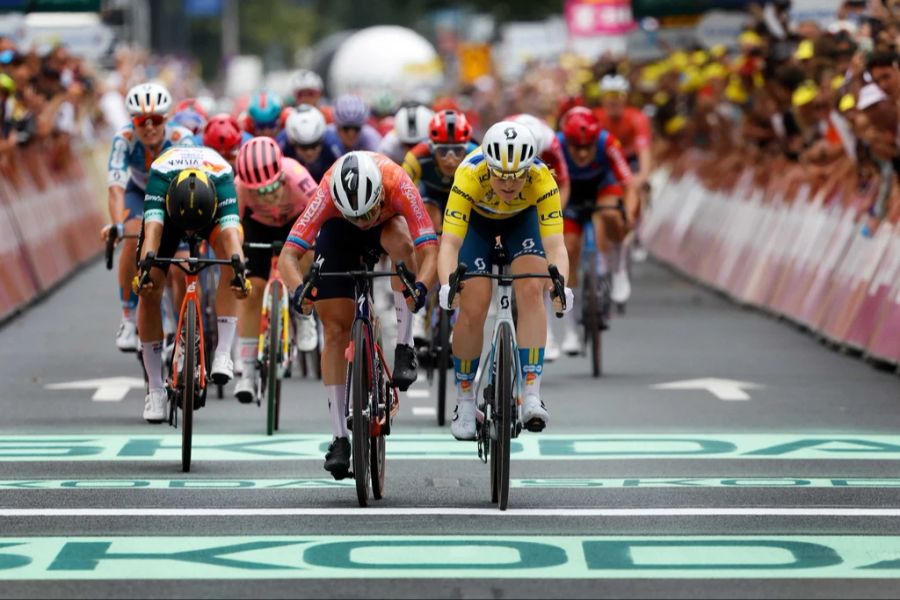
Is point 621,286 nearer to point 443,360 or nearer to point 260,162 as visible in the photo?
point 443,360

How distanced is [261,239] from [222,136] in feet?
4.10

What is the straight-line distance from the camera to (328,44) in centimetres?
12212

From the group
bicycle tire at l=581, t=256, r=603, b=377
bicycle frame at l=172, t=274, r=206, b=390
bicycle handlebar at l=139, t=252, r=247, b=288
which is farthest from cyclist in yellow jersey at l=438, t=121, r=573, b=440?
bicycle tire at l=581, t=256, r=603, b=377

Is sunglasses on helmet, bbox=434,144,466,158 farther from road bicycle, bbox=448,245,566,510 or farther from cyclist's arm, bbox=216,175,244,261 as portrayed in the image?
road bicycle, bbox=448,245,566,510

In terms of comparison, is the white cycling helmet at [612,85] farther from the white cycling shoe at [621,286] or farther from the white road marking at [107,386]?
the white road marking at [107,386]

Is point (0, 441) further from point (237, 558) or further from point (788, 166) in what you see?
point (788, 166)

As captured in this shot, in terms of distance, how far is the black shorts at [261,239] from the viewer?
15719 millimetres

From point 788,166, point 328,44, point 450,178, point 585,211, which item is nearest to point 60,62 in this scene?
point 788,166

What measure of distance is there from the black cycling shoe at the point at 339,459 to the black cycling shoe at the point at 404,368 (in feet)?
1.32

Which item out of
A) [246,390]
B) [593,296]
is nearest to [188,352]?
[246,390]

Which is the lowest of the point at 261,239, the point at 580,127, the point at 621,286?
the point at 621,286

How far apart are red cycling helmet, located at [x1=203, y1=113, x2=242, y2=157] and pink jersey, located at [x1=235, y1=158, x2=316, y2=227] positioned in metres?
1.25

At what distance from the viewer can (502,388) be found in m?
11.4

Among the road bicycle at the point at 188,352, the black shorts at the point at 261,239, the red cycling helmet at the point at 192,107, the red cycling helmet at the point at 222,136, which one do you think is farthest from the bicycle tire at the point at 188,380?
the red cycling helmet at the point at 192,107
